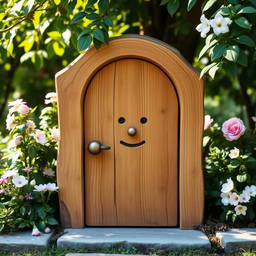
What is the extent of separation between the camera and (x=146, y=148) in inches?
143

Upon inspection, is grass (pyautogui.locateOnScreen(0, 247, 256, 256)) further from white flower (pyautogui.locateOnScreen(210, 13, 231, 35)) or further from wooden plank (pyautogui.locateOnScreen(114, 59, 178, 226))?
white flower (pyautogui.locateOnScreen(210, 13, 231, 35))

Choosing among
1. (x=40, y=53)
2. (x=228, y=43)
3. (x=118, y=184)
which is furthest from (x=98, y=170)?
(x=40, y=53)

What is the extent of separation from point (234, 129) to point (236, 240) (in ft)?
2.92

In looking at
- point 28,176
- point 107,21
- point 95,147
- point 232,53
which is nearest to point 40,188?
point 28,176

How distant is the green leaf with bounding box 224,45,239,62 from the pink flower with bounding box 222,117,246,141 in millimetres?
798

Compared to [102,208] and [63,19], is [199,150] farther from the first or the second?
[63,19]

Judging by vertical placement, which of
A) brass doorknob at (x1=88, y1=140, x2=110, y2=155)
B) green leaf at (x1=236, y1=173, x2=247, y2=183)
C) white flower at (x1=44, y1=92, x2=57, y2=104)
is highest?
white flower at (x1=44, y1=92, x2=57, y2=104)

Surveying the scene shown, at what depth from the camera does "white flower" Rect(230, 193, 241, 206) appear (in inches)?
140

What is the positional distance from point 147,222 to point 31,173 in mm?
994

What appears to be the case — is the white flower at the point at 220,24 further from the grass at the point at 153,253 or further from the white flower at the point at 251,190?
the grass at the point at 153,253

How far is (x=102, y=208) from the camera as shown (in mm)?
3688

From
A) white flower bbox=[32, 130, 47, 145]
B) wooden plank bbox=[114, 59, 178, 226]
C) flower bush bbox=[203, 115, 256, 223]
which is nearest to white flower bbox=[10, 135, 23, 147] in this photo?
white flower bbox=[32, 130, 47, 145]

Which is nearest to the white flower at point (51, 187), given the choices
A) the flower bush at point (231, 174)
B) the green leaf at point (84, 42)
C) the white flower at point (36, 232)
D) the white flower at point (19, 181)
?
the white flower at point (19, 181)

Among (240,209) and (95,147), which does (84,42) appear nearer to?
(95,147)
